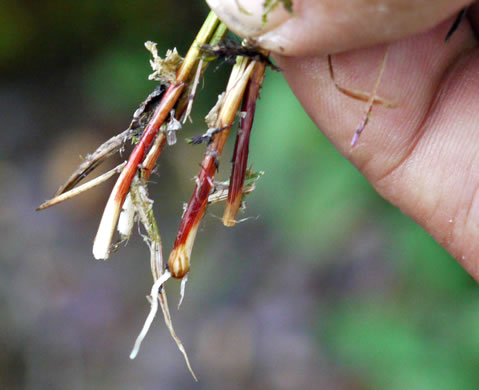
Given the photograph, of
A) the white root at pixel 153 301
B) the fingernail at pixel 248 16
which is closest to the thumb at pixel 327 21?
the fingernail at pixel 248 16

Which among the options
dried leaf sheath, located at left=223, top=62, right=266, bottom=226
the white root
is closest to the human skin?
dried leaf sheath, located at left=223, top=62, right=266, bottom=226

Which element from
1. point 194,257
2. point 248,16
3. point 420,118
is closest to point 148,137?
point 248,16

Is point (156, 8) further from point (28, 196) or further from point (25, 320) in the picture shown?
point (25, 320)

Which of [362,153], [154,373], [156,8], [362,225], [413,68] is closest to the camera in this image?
[413,68]

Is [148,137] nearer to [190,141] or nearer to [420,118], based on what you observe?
[190,141]

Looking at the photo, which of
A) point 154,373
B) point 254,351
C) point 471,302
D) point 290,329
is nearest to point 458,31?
point 471,302

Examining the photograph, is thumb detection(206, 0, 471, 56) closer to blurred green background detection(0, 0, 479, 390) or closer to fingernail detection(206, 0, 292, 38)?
fingernail detection(206, 0, 292, 38)

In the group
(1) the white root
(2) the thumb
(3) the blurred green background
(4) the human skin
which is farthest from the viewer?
(3) the blurred green background
